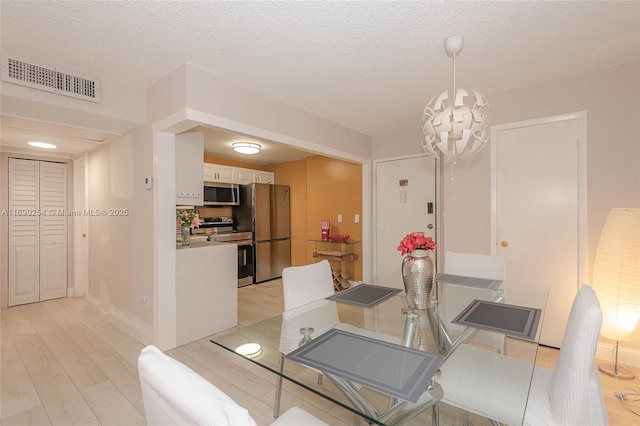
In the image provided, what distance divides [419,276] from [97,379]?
96.2 inches

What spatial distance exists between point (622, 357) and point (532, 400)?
1965mm

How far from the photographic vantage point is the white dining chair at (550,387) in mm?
1027

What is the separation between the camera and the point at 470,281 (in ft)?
7.04

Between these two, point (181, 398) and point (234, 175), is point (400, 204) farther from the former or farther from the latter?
point (181, 398)

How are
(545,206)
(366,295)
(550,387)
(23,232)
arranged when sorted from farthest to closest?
1. (23,232)
2. (545,206)
3. (366,295)
4. (550,387)

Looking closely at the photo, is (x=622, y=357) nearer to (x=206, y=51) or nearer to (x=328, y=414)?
Result: (x=328, y=414)

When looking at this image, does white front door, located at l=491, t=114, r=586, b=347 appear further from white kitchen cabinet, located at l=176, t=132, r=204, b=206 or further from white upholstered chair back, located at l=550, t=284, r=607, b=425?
white kitchen cabinet, located at l=176, t=132, r=204, b=206

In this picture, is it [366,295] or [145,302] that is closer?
[366,295]

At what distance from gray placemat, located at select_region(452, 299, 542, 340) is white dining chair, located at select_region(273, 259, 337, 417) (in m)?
0.91

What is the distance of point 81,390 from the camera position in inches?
80.7

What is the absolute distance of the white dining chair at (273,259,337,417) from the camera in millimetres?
1896

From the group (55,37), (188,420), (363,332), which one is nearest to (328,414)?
(363,332)

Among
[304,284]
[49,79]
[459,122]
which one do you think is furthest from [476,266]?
[49,79]

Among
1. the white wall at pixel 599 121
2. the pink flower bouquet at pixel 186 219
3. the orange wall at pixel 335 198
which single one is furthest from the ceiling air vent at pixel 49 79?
the white wall at pixel 599 121
